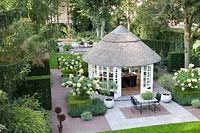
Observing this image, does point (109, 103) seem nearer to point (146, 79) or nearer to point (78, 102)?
point (78, 102)

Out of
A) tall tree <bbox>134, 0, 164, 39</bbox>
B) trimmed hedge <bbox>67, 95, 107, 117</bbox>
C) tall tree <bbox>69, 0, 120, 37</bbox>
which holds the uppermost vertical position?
tall tree <bbox>69, 0, 120, 37</bbox>

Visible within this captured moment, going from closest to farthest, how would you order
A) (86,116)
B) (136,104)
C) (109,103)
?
(86,116)
(136,104)
(109,103)

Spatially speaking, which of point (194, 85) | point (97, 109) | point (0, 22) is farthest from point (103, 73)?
point (0, 22)

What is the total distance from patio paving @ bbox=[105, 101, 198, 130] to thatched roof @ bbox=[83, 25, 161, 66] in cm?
371

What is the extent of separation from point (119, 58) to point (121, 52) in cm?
65

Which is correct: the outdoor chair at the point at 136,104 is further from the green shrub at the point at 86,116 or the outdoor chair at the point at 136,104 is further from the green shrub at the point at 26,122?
the green shrub at the point at 26,122

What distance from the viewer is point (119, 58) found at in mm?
22094

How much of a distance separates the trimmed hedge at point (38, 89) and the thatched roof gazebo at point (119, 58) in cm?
494

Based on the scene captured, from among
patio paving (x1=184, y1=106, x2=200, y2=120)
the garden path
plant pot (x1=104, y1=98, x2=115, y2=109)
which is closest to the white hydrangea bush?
patio paving (x1=184, y1=106, x2=200, y2=120)

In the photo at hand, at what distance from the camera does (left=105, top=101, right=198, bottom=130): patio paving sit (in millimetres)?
17359

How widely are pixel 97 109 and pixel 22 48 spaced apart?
6052 mm

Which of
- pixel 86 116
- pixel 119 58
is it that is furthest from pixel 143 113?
pixel 119 58

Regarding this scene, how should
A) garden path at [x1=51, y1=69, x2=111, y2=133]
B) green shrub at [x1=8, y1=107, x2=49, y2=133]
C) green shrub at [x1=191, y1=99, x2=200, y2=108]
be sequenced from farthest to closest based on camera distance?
green shrub at [x1=191, y1=99, x2=200, y2=108], garden path at [x1=51, y1=69, x2=111, y2=133], green shrub at [x1=8, y1=107, x2=49, y2=133]

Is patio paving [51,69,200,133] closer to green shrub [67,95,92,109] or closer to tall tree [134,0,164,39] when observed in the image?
green shrub [67,95,92,109]
